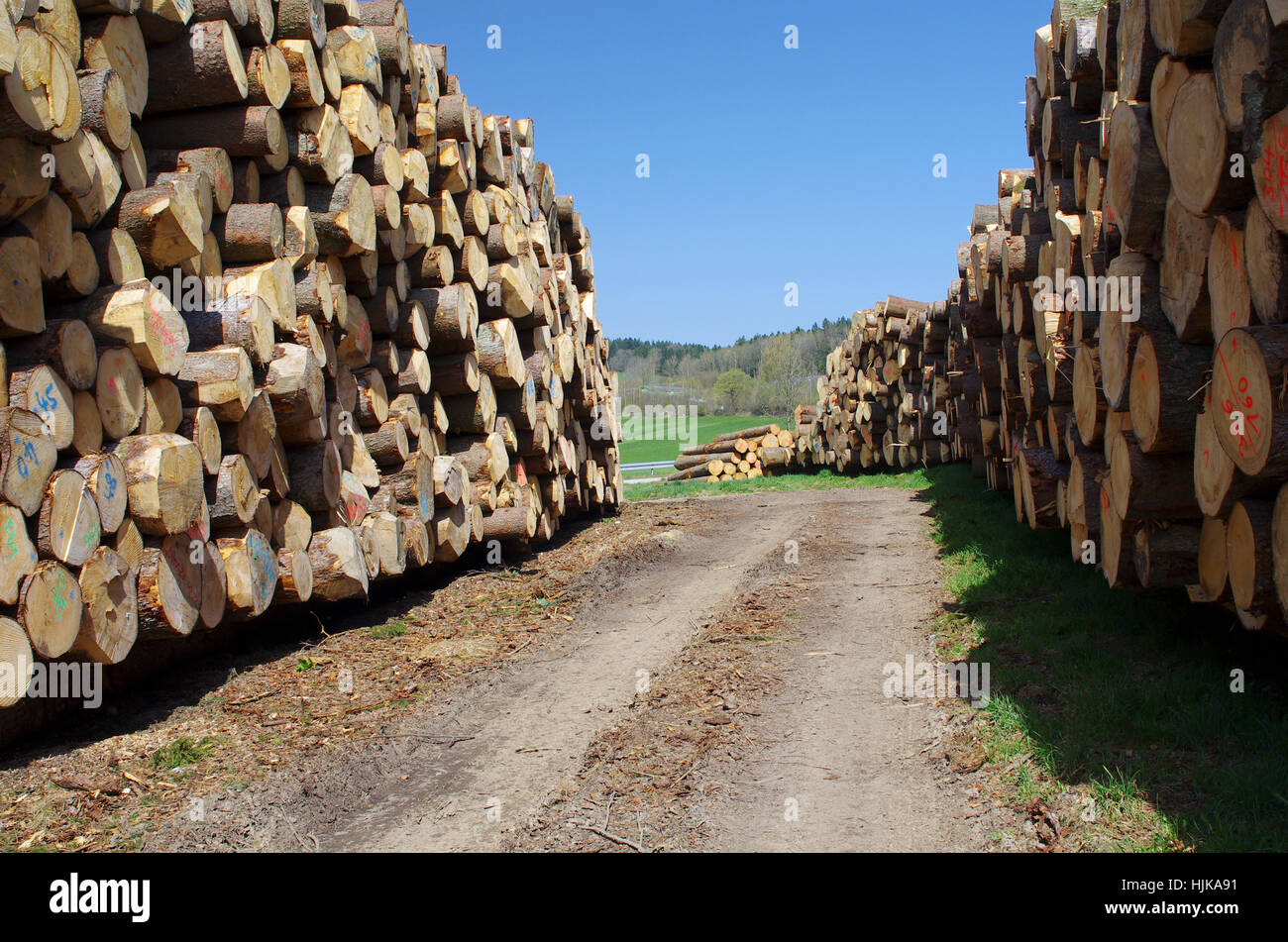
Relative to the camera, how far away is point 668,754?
441 centimetres

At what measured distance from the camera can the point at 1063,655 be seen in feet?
16.7

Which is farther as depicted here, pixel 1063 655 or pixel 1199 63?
pixel 1063 655

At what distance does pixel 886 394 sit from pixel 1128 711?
46.2 feet

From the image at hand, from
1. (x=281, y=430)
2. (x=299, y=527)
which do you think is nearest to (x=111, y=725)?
(x=299, y=527)

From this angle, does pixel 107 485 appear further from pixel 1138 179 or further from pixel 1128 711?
pixel 1138 179

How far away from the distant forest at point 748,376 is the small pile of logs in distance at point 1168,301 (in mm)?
29828

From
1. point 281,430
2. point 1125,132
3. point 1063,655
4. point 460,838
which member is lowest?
point 460,838

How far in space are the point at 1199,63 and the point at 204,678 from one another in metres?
5.95

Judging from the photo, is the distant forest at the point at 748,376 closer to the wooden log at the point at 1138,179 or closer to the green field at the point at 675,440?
the green field at the point at 675,440

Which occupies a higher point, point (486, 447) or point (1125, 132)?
point (1125, 132)

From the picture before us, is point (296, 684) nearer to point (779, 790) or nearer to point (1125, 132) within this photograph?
point (779, 790)

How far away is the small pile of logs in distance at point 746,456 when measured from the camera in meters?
22.8

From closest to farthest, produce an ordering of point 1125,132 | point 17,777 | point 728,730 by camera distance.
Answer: point 17,777
point 1125,132
point 728,730

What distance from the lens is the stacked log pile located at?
4.05m
